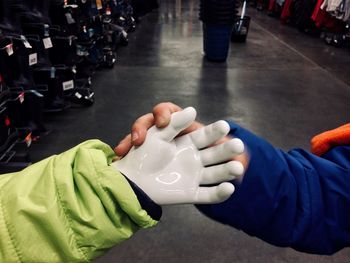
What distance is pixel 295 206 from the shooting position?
0.69m

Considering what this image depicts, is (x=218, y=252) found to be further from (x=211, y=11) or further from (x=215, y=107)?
(x=211, y=11)

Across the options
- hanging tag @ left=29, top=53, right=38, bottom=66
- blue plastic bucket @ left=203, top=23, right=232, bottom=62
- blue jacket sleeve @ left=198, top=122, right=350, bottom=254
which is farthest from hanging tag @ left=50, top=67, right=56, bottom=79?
blue plastic bucket @ left=203, top=23, right=232, bottom=62

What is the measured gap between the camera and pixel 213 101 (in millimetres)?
3611

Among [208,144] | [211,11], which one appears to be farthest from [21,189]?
[211,11]

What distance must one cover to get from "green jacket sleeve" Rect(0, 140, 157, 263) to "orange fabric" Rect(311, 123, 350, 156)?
1.54ft

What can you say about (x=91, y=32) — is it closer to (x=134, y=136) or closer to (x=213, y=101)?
(x=213, y=101)

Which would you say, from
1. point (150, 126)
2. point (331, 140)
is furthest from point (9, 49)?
point (331, 140)

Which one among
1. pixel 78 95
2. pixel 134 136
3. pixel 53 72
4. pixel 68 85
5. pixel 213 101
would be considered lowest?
pixel 213 101

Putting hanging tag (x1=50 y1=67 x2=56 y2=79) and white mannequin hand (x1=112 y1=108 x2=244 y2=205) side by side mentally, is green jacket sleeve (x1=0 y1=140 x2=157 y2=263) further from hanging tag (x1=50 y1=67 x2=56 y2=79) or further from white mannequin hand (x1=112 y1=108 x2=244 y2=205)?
hanging tag (x1=50 y1=67 x2=56 y2=79)

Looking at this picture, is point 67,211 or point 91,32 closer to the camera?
point 67,211

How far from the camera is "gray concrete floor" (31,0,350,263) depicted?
173 cm

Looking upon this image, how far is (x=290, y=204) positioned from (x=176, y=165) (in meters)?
0.25

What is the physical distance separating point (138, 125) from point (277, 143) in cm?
230

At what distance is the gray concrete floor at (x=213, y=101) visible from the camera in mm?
1733
